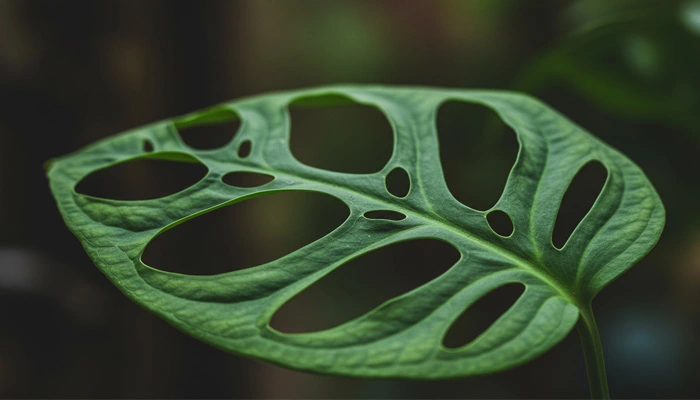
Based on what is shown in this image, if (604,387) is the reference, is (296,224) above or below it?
below

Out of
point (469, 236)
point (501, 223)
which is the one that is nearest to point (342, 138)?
point (501, 223)

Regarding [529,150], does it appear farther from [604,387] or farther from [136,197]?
[136,197]

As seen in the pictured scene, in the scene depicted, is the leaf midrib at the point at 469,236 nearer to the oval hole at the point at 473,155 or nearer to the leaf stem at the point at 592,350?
the leaf stem at the point at 592,350

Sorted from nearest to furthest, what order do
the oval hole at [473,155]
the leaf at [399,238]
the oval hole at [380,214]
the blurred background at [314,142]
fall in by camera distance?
1. the leaf at [399,238]
2. the oval hole at [380,214]
3. the blurred background at [314,142]
4. the oval hole at [473,155]

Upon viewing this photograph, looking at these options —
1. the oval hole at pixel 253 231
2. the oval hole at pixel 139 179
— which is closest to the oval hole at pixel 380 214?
the oval hole at pixel 139 179

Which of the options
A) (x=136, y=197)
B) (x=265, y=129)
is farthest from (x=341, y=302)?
(x=265, y=129)

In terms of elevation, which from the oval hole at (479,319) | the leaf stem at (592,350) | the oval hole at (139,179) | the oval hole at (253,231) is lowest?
the oval hole at (479,319)

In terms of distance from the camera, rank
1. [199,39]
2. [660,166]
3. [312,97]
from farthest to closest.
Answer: [199,39]
[660,166]
[312,97]
